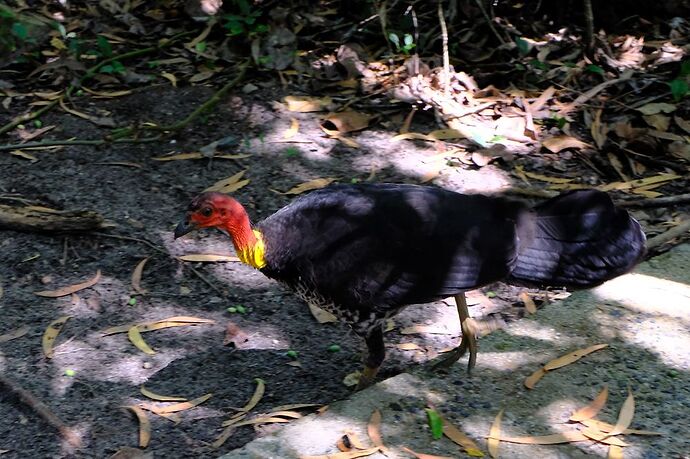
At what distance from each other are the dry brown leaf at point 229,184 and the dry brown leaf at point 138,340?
124 cm

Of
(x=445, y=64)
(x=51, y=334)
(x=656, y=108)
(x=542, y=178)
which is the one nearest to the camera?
(x=51, y=334)

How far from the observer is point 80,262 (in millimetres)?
4785

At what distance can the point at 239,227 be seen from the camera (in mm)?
3984

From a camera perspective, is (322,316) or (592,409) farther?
(322,316)

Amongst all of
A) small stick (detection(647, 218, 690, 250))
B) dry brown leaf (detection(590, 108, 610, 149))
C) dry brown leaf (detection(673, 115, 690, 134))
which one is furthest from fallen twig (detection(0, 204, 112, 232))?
dry brown leaf (detection(673, 115, 690, 134))

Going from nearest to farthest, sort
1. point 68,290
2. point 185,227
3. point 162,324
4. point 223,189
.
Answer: point 185,227 < point 162,324 < point 68,290 < point 223,189

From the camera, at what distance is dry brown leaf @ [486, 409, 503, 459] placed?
133 inches

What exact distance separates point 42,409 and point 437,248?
1.82 meters

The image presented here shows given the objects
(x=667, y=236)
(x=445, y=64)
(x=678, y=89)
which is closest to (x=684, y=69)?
(x=678, y=89)

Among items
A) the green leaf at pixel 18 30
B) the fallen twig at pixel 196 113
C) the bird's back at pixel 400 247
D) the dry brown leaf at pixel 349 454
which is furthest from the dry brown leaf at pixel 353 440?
the green leaf at pixel 18 30

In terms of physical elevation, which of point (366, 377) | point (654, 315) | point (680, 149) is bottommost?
point (366, 377)

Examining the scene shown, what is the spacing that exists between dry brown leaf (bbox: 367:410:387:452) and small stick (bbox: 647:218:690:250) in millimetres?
1969

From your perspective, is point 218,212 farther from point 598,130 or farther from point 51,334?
point 598,130

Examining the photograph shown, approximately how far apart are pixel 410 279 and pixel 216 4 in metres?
3.85
